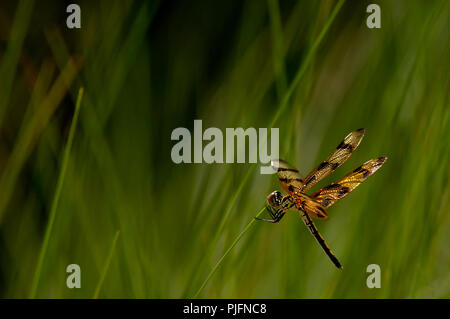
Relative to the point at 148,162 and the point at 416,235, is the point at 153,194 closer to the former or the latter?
the point at 148,162

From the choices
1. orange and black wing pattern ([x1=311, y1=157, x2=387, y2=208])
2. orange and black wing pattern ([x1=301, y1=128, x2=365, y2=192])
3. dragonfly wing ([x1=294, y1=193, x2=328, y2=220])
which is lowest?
dragonfly wing ([x1=294, y1=193, x2=328, y2=220])

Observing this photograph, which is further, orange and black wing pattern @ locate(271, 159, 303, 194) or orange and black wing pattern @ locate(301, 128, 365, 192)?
orange and black wing pattern @ locate(301, 128, 365, 192)

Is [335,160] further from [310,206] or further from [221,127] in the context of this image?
[221,127]

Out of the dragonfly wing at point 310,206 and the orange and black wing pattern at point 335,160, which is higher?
the orange and black wing pattern at point 335,160

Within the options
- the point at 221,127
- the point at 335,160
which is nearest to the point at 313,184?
the point at 335,160

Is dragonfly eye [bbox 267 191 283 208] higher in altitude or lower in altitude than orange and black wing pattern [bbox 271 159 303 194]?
lower
